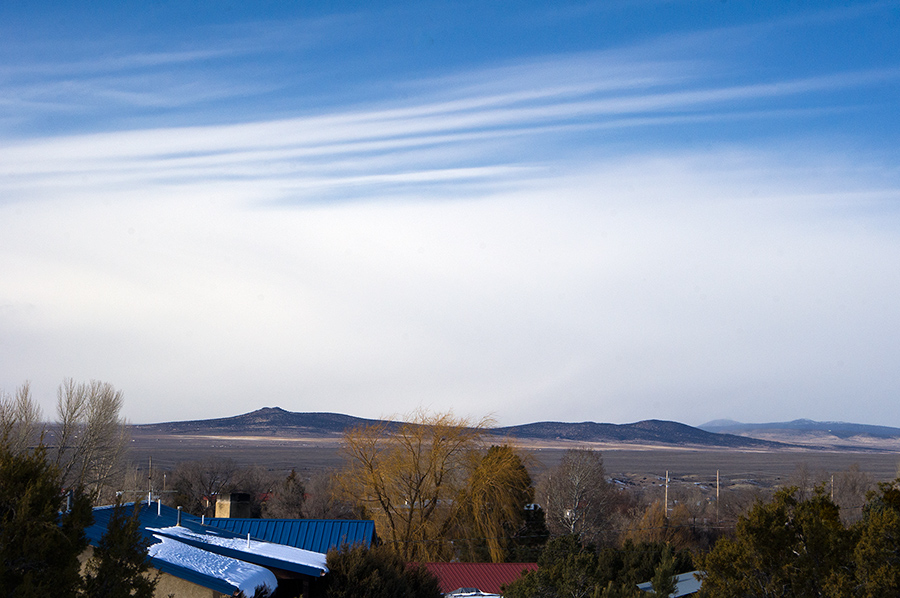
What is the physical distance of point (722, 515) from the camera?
225 ft

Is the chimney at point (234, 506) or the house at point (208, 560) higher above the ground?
Answer: the house at point (208, 560)

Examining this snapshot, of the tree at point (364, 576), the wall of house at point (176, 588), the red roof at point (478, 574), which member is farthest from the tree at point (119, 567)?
the red roof at point (478, 574)

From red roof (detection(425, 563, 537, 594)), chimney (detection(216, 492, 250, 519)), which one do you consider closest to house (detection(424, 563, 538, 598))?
red roof (detection(425, 563, 537, 594))

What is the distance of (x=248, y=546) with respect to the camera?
680 inches

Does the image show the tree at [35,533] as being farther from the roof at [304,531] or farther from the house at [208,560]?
the roof at [304,531]

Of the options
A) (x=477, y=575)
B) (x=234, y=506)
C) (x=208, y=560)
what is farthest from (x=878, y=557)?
(x=477, y=575)

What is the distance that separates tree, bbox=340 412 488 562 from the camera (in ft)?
128

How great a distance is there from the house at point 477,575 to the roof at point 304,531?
1104 cm

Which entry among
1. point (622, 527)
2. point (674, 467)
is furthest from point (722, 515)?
point (674, 467)

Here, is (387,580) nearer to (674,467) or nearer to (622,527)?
(622,527)

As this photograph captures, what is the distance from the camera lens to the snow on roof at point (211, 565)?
12.5m

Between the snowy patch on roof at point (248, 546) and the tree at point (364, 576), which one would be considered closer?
the snowy patch on roof at point (248, 546)

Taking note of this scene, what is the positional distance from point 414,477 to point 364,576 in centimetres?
2318

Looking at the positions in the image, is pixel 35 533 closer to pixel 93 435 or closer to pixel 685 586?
pixel 685 586
